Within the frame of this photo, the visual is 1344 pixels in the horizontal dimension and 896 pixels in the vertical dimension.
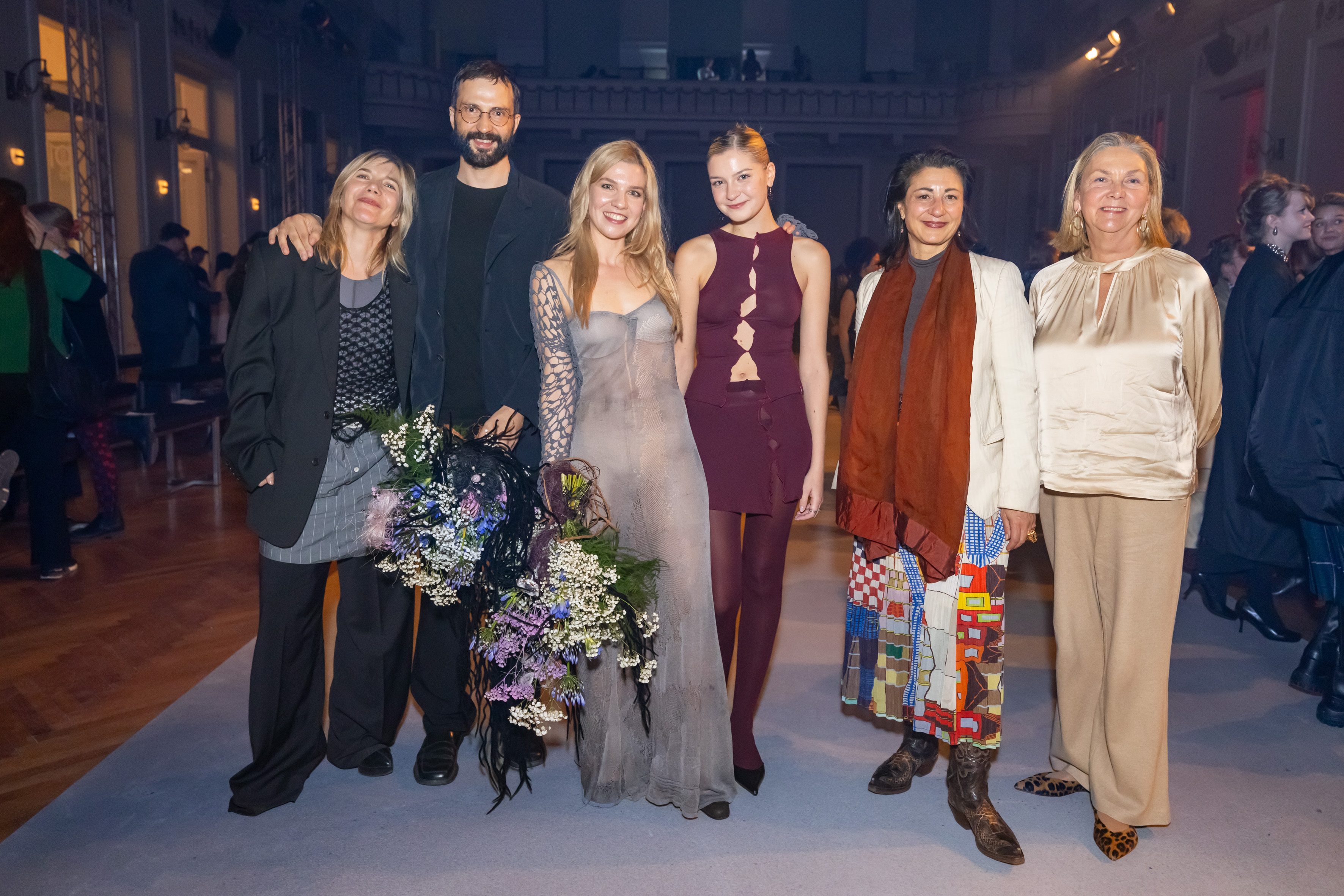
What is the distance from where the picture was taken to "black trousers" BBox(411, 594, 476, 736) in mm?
3141

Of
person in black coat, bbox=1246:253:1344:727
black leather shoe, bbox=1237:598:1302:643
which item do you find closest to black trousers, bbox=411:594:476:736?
person in black coat, bbox=1246:253:1344:727

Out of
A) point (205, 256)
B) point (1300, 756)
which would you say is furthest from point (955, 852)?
point (205, 256)

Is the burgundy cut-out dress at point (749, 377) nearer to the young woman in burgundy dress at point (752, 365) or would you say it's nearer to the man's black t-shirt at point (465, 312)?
the young woman in burgundy dress at point (752, 365)

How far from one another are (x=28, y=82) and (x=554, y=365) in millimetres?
8875

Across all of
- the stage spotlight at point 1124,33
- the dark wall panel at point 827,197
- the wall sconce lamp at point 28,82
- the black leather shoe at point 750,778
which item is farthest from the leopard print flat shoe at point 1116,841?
the dark wall panel at point 827,197

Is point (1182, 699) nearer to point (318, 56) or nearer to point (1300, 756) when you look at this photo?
point (1300, 756)

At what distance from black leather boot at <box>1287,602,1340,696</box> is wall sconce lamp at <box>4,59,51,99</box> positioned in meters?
10.2

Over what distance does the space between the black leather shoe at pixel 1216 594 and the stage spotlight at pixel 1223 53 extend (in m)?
10.0

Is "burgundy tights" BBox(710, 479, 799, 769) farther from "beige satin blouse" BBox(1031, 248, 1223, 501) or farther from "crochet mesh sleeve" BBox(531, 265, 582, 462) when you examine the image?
"beige satin blouse" BBox(1031, 248, 1223, 501)

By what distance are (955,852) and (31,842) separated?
243 centimetres

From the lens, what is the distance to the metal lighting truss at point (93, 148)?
32.4ft

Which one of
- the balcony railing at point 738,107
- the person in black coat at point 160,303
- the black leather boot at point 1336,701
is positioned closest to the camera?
the black leather boot at point 1336,701

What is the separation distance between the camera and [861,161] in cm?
2225

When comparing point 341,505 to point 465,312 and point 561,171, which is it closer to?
point 465,312
